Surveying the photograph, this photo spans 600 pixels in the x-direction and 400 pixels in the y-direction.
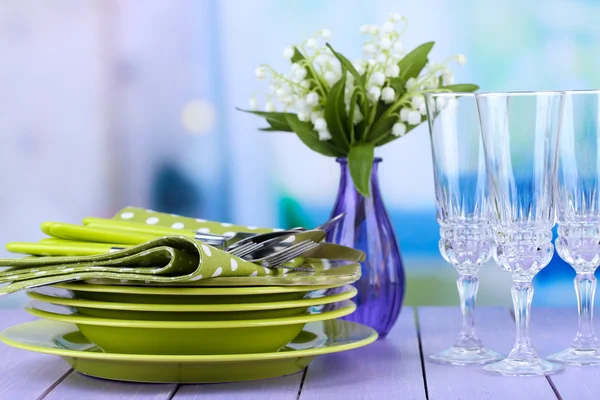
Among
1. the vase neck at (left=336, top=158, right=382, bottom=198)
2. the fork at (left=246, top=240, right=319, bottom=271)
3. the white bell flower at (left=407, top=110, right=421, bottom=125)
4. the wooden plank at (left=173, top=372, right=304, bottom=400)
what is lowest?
the wooden plank at (left=173, top=372, right=304, bottom=400)

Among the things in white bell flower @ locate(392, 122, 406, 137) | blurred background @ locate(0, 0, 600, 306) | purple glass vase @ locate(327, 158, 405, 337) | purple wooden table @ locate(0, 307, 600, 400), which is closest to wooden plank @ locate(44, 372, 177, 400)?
purple wooden table @ locate(0, 307, 600, 400)

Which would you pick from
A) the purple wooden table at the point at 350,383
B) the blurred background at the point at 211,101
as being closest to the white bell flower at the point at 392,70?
the purple wooden table at the point at 350,383

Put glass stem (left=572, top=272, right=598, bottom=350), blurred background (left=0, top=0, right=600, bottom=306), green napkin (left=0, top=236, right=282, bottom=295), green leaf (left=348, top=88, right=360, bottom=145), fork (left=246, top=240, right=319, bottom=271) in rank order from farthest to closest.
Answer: blurred background (left=0, top=0, right=600, bottom=306)
green leaf (left=348, top=88, right=360, bottom=145)
glass stem (left=572, top=272, right=598, bottom=350)
fork (left=246, top=240, right=319, bottom=271)
green napkin (left=0, top=236, right=282, bottom=295)

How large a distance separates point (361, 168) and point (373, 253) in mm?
117

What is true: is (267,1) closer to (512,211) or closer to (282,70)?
(282,70)

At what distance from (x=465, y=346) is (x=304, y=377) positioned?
0.22m

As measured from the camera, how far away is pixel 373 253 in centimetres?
108

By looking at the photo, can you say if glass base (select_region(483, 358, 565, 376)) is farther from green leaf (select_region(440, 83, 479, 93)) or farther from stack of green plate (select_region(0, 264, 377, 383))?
green leaf (select_region(440, 83, 479, 93))

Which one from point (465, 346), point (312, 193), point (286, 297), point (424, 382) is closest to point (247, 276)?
point (286, 297)

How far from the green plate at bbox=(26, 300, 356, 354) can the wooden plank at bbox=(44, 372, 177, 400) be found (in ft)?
0.12

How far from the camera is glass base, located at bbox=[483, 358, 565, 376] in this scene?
2.83 ft

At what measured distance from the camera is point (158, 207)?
5.27ft

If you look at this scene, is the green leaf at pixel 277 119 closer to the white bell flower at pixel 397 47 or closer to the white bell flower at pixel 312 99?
the white bell flower at pixel 312 99

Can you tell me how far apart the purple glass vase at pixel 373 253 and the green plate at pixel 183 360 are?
182 millimetres
